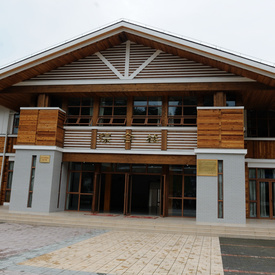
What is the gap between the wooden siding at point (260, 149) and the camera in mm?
13406

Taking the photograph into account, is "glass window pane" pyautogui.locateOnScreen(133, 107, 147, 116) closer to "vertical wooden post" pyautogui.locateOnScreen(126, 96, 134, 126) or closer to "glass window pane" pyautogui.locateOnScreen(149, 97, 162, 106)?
"vertical wooden post" pyautogui.locateOnScreen(126, 96, 134, 126)

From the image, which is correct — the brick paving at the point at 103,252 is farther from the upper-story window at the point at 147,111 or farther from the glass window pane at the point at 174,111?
the glass window pane at the point at 174,111

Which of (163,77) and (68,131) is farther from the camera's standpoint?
(68,131)

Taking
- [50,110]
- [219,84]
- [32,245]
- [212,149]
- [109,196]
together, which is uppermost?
[219,84]

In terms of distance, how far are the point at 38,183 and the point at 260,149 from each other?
30.4 ft

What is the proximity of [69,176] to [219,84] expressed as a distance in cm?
727

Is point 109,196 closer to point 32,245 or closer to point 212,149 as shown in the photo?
point 212,149

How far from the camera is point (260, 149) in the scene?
13.4 m

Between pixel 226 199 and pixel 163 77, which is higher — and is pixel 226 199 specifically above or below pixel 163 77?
below

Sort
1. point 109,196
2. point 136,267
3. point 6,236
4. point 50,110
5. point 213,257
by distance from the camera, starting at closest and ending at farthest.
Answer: point 136,267, point 213,257, point 6,236, point 50,110, point 109,196

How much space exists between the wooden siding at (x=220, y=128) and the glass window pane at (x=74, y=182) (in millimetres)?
5520

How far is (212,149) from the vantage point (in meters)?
11.2

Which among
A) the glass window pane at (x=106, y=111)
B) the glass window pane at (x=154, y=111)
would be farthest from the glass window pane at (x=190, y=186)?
the glass window pane at (x=106, y=111)

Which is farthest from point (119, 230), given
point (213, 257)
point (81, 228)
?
point (213, 257)
